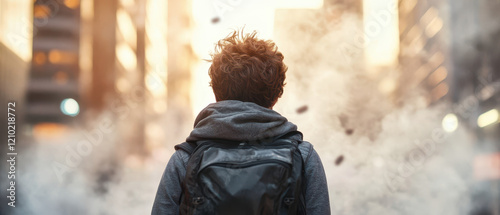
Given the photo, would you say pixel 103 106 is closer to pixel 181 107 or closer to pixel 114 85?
pixel 114 85

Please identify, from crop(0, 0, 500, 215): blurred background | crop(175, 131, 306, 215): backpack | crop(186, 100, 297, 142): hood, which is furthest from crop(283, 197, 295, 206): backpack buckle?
crop(0, 0, 500, 215): blurred background

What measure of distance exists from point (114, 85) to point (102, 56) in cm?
26

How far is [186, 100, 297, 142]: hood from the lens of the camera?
115 cm

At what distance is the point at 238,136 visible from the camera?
1153 millimetres

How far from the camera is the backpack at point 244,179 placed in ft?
3.57

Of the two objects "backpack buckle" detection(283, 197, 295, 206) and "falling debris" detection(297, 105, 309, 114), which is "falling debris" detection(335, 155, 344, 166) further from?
"backpack buckle" detection(283, 197, 295, 206)

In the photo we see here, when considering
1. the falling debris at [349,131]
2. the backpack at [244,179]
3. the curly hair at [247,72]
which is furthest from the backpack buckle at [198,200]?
the falling debris at [349,131]

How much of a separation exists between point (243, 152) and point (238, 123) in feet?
0.22

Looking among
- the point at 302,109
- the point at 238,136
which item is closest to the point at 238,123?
the point at 238,136

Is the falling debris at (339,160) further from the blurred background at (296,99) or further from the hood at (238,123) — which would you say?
the hood at (238,123)

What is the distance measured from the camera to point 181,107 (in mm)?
3754

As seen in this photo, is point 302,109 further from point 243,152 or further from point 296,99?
point 243,152

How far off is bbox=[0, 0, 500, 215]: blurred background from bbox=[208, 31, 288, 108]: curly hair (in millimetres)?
2417

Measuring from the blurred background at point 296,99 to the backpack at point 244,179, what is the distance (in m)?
2.51
